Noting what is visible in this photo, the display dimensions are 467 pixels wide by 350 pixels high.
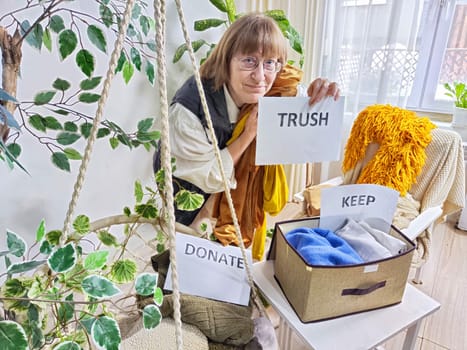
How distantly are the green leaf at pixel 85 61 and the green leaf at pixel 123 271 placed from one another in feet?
1.15

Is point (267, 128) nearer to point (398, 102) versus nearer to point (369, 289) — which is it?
point (369, 289)

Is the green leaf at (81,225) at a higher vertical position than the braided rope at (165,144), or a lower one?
lower

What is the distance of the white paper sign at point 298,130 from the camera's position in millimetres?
651

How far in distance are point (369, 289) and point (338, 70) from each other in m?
2.01

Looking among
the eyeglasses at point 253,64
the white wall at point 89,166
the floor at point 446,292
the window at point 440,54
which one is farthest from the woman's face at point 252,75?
the window at point 440,54

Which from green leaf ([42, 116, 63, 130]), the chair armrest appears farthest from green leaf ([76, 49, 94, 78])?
the chair armrest

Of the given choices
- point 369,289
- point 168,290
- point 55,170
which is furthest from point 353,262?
point 55,170

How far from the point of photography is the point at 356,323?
0.57m

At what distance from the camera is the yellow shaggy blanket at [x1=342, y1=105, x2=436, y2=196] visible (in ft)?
4.87

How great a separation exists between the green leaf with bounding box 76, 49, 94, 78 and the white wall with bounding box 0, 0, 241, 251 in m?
0.70

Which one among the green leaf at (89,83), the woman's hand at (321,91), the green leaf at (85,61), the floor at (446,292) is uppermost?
the green leaf at (85,61)

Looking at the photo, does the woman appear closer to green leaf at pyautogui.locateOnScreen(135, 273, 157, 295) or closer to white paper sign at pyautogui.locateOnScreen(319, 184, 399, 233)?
white paper sign at pyautogui.locateOnScreen(319, 184, 399, 233)

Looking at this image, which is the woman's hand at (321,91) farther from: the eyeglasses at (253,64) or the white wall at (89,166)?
the white wall at (89,166)

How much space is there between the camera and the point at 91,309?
0.41m
